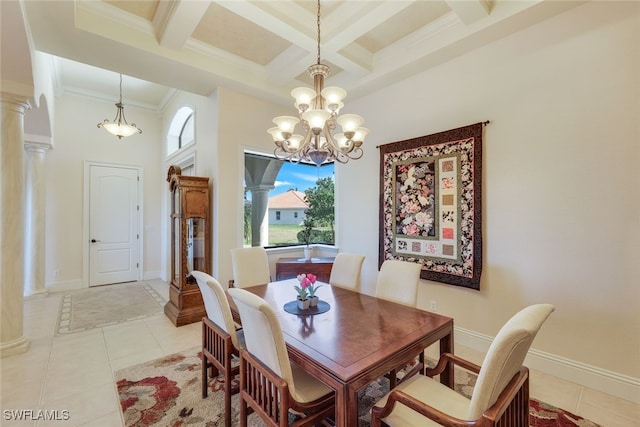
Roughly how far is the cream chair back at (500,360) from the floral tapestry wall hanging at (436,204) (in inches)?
72.7

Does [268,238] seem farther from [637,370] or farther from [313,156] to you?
[637,370]

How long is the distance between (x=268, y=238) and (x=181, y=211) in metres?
1.45

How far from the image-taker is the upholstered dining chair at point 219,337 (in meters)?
1.84

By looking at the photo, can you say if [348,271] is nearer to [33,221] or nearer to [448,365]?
[448,365]

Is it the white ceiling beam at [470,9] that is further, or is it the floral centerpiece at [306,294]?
the white ceiling beam at [470,9]

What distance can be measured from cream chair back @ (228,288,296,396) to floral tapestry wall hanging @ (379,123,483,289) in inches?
90.5

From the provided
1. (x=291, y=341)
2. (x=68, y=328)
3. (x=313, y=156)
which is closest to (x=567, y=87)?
(x=313, y=156)

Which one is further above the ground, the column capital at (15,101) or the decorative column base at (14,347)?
the column capital at (15,101)

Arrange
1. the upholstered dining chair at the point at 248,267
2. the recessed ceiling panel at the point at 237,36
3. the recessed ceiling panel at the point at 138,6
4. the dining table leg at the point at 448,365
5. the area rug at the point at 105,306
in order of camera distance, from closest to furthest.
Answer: the dining table leg at the point at 448,365
the recessed ceiling panel at the point at 138,6
the recessed ceiling panel at the point at 237,36
the upholstered dining chair at the point at 248,267
the area rug at the point at 105,306

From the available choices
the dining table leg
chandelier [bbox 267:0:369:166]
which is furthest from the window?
the dining table leg

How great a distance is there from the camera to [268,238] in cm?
466

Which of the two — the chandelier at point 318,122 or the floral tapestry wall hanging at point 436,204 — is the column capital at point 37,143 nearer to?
the chandelier at point 318,122

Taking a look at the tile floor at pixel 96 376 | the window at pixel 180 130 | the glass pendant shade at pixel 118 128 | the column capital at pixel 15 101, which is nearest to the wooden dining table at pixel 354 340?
the tile floor at pixel 96 376

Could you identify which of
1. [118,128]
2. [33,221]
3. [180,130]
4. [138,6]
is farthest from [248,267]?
[33,221]
